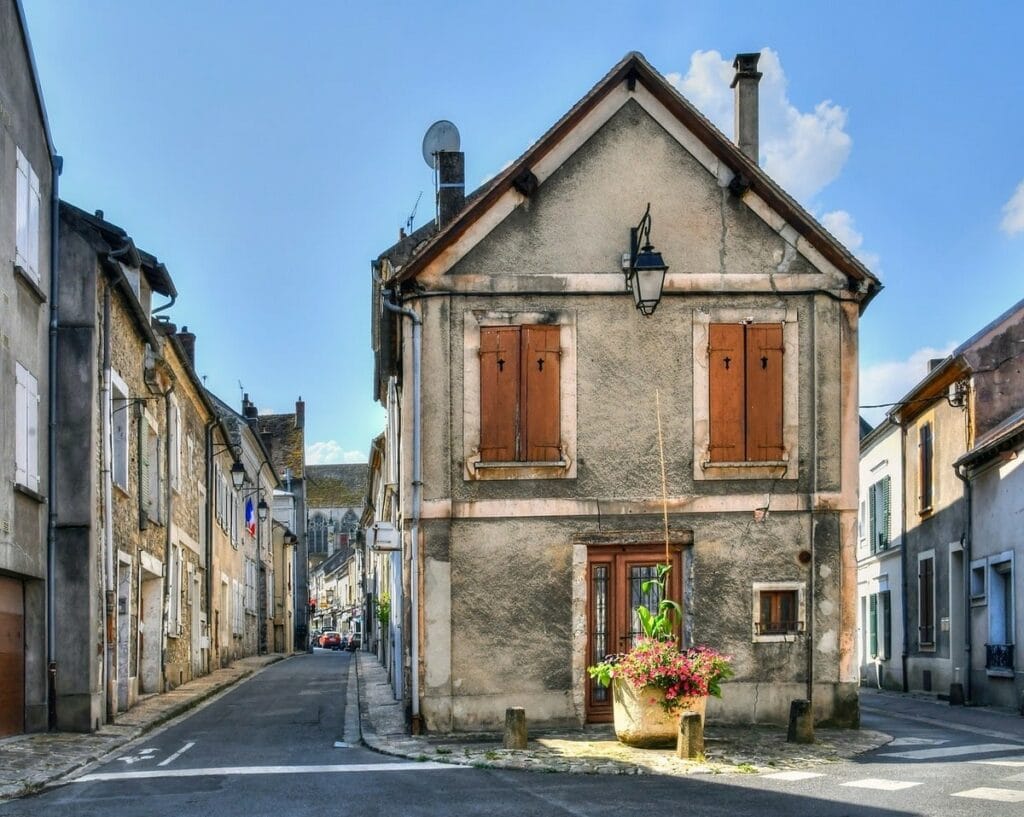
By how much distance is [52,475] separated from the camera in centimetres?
1730

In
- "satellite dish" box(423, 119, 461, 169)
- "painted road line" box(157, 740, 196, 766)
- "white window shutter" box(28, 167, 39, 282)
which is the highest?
"satellite dish" box(423, 119, 461, 169)

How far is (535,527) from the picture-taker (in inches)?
658

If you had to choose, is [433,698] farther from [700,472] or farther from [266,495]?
[266,495]

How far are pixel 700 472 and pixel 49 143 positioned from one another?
9382 mm

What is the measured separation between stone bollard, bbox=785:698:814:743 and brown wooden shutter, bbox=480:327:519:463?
4.42 meters

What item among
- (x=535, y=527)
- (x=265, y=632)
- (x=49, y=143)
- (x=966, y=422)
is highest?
(x=49, y=143)

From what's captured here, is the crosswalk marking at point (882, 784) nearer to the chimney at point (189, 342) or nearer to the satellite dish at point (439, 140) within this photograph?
the satellite dish at point (439, 140)

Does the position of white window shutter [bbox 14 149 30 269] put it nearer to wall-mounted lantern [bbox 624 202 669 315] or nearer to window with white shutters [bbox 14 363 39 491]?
window with white shutters [bbox 14 363 39 491]

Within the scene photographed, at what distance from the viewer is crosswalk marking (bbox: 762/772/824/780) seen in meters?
12.1

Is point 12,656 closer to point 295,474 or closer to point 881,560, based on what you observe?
point 881,560

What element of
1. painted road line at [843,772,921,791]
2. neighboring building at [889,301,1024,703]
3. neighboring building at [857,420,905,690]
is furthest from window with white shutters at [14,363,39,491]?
neighboring building at [857,420,905,690]

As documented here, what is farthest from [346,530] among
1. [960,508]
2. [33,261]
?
[33,261]

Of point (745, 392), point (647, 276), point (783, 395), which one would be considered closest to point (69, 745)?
point (647, 276)

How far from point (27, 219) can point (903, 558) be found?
20837mm
